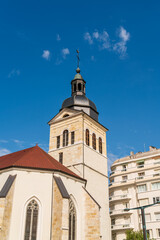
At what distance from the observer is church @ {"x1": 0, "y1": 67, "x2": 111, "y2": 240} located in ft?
55.9

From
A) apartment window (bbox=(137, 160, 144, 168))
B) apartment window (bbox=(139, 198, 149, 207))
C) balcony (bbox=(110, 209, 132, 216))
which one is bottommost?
balcony (bbox=(110, 209, 132, 216))

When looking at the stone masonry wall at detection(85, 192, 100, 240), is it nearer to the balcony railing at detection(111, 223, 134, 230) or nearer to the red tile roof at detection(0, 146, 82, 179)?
the red tile roof at detection(0, 146, 82, 179)

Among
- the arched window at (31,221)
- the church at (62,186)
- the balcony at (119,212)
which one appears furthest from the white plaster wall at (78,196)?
the balcony at (119,212)

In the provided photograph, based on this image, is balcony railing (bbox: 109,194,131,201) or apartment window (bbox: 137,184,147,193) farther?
balcony railing (bbox: 109,194,131,201)

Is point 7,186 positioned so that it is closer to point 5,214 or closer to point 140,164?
point 5,214

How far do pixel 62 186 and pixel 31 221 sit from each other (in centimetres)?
303

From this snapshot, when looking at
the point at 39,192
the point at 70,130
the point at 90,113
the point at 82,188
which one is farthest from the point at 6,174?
the point at 90,113

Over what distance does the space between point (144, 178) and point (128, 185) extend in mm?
2332

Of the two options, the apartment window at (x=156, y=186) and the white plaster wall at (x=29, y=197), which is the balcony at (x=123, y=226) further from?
the white plaster wall at (x=29, y=197)

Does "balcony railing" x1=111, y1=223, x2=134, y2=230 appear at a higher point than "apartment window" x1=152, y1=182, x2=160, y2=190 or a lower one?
lower

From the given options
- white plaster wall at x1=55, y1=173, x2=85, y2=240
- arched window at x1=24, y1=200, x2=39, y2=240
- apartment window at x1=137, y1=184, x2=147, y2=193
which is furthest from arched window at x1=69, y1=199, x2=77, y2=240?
apartment window at x1=137, y1=184, x2=147, y2=193

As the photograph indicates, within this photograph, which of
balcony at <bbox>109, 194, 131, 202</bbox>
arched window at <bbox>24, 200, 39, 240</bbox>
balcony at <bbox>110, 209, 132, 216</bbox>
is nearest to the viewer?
arched window at <bbox>24, 200, 39, 240</bbox>

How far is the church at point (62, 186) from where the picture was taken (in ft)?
55.9

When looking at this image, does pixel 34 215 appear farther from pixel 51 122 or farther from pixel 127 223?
pixel 127 223
